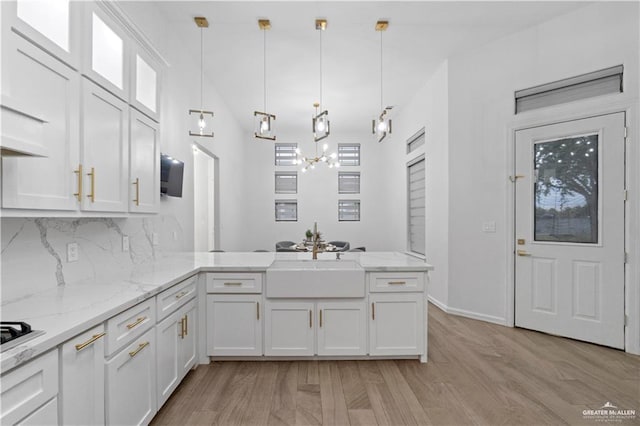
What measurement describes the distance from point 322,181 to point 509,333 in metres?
5.07

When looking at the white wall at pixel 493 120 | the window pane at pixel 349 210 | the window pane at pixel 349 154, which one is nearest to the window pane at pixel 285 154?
the window pane at pixel 349 154

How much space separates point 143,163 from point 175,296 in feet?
3.27

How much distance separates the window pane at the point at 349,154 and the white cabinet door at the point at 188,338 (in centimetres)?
574

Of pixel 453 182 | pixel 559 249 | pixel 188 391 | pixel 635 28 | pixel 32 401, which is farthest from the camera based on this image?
pixel 453 182

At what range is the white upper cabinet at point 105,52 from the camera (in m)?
1.55

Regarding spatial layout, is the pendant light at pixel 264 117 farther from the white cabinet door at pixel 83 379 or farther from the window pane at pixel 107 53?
the white cabinet door at pixel 83 379

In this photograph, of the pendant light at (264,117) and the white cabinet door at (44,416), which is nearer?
the white cabinet door at (44,416)

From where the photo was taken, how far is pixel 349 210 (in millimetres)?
7473

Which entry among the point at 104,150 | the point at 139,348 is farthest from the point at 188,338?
the point at 104,150

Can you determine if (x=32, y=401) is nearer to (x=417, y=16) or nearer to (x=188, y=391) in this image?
(x=188, y=391)

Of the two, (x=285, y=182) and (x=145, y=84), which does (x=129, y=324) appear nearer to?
(x=145, y=84)

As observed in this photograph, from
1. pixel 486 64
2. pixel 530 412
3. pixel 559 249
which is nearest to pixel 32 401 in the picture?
pixel 530 412

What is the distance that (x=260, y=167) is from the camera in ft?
24.1

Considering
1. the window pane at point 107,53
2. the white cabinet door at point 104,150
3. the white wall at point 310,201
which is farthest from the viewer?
the white wall at point 310,201
